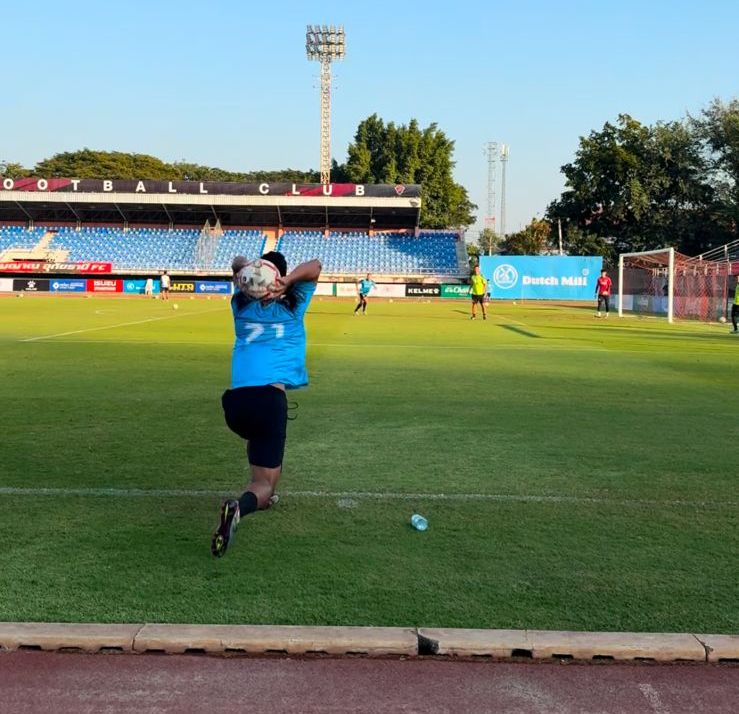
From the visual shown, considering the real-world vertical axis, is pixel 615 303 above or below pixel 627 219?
below

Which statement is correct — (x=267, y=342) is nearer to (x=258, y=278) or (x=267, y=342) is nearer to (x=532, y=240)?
(x=258, y=278)

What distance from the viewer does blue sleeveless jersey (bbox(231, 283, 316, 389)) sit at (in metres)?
4.66

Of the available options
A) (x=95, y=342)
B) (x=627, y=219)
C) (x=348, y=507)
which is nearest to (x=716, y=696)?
(x=348, y=507)

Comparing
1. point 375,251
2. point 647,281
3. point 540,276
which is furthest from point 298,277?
point 375,251

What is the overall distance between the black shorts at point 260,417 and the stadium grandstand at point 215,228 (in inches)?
2082

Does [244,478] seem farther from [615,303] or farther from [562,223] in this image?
[562,223]

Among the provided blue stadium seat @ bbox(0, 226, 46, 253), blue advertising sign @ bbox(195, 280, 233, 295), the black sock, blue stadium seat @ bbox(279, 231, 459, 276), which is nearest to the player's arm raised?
the black sock

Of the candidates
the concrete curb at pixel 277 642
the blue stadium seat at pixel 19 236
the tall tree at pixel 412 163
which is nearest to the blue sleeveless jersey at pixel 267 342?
Result: the concrete curb at pixel 277 642

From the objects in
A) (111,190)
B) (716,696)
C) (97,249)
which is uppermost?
(111,190)

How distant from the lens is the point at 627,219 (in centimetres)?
5631

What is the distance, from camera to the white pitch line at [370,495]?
570 centimetres

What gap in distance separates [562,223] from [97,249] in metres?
34.7

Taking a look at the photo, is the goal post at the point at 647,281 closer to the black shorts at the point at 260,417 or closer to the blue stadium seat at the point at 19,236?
the black shorts at the point at 260,417

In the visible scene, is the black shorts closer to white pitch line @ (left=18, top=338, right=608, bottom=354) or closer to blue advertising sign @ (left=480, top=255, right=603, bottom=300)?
white pitch line @ (left=18, top=338, right=608, bottom=354)
